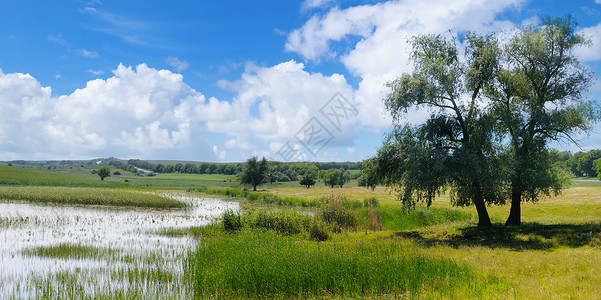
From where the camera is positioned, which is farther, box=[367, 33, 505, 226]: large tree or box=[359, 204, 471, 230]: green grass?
box=[359, 204, 471, 230]: green grass

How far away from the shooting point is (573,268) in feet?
42.6

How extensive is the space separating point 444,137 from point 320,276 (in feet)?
52.7

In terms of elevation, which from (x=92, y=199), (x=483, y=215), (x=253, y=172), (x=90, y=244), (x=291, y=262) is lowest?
(x=90, y=244)

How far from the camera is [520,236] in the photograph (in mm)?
20406

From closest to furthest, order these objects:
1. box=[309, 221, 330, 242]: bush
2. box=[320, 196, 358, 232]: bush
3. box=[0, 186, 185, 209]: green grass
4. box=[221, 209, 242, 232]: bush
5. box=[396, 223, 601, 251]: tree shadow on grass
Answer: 1. box=[396, 223, 601, 251]: tree shadow on grass
2. box=[309, 221, 330, 242]: bush
3. box=[221, 209, 242, 232]: bush
4. box=[320, 196, 358, 232]: bush
5. box=[0, 186, 185, 209]: green grass

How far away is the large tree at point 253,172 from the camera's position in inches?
3428

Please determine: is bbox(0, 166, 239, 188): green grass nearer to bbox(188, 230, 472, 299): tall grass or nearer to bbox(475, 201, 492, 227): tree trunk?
bbox(188, 230, 472, 299): tall grass

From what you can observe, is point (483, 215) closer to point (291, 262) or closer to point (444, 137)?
point (444, 137)

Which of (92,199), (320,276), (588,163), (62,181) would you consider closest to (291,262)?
(320,276)

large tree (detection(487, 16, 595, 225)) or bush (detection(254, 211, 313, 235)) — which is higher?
large tree (detection(487, 16, 595, 225))

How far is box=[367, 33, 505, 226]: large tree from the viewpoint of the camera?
21.3 meters

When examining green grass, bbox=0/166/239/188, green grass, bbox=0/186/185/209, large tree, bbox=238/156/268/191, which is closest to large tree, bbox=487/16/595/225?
green grass, bbox=0/186/185/209

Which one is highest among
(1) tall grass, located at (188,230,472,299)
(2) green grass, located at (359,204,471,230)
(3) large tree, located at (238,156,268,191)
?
(3) large tree, located at (238,156,268,191)

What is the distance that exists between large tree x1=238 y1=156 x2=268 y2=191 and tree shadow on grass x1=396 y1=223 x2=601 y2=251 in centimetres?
6525
